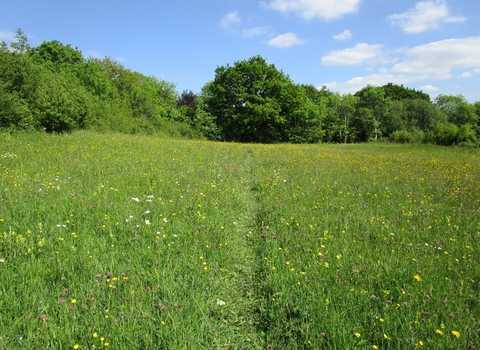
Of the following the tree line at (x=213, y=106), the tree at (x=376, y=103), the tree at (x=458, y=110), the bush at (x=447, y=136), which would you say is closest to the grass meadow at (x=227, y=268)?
the tree line at (x=213, y=106)

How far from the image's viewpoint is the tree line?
70.5 ft

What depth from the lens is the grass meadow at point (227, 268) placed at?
3100 mm

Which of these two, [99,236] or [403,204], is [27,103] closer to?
[99,236]

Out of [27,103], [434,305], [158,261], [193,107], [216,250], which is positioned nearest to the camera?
[434,305]

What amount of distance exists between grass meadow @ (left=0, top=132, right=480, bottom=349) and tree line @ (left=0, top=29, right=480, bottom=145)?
16245mm

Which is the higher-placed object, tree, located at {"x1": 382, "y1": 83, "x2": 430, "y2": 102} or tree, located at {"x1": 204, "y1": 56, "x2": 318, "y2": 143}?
tree, located at {"x1": 382, "y1": 83, "x2": 430, "y2": 102}

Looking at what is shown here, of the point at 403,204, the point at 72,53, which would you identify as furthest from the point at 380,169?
the point at 72,53

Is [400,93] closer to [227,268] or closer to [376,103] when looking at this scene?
Answer: [376,103]

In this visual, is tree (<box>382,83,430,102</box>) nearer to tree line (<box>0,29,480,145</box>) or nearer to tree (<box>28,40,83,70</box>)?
tree line (<box>0,29,480,145</box>)

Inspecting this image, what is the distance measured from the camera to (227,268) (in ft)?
15.0

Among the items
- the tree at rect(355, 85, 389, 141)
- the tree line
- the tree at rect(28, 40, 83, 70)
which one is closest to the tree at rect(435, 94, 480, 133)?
the tree line

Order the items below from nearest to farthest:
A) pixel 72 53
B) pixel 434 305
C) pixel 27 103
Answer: pixel 434 305, pixel 27 103, pixel 72 53

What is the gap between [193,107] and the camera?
56781mm

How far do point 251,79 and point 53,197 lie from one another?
161ft
